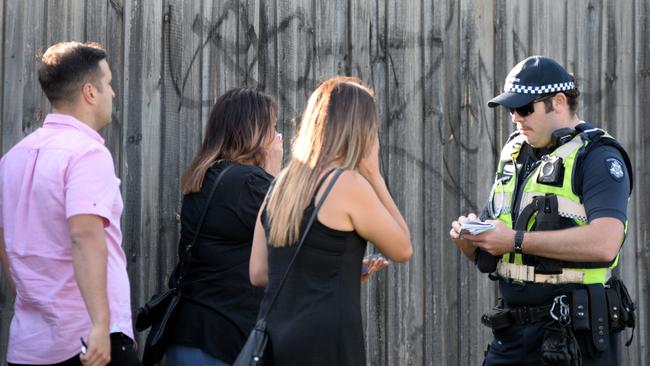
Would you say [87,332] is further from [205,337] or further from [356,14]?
[356,14]

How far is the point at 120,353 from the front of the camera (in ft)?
13.0

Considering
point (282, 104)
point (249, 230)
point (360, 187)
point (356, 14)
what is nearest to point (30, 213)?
point (249, 230)

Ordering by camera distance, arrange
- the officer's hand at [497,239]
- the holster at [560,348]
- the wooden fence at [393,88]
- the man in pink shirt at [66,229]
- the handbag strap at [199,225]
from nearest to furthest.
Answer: the man in pink shirt at [66,229] < the holster at [560,348] < the officer's hand at [497,239] < the handbag strap at [199,225] < the wooden fence at [393,88]

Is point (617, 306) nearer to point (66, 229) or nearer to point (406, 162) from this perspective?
point (406, 162)

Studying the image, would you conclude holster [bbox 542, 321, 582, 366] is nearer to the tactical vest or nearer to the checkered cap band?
the tactical vest

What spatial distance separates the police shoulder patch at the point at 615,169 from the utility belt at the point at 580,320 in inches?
19.2

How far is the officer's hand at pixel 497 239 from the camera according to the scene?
14.7ft

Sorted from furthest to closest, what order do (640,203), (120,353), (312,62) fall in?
(640,203) → (312,62) → (120,353)

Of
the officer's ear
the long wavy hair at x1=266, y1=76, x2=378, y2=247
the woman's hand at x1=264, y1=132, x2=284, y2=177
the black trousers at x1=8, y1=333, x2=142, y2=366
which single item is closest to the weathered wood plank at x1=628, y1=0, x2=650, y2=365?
the officer's ear

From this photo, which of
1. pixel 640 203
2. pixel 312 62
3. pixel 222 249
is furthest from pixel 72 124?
pixel 640 203

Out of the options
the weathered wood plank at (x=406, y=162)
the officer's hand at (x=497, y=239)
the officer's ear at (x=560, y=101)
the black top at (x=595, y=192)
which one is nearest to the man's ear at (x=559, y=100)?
the officer's ear at (x=560, y=101)

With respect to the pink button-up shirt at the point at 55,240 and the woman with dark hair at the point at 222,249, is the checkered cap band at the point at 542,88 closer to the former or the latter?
the woman with dark hair at the point at 222,249

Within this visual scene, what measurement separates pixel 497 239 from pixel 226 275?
1.21m

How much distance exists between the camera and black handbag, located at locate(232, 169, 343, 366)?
368cm
